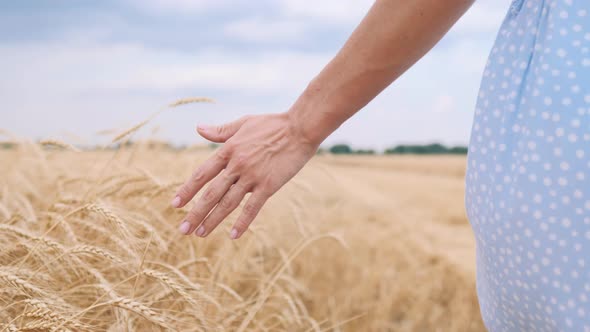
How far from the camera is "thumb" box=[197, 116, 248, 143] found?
3.84ft

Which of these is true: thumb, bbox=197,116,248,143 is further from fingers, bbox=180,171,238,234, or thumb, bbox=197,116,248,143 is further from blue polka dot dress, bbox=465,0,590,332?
blue polka dot dress, bbox=465,0,590,332

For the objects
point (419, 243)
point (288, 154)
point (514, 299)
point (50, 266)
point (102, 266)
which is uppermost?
point (288, 154)

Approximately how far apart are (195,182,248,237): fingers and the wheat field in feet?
0.39

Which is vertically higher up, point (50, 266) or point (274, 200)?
point (50, 266)

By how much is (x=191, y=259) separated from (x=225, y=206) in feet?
2.22

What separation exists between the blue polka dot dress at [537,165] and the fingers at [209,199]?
0.44 metres

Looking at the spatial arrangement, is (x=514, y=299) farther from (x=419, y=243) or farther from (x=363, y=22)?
(x=419, y=243)

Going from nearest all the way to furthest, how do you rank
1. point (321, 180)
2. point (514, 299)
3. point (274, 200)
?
point (514, 299)
point (274, 200)
point (321, 180)

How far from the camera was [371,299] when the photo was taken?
118 inches

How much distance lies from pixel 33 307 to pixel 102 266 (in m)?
0.55

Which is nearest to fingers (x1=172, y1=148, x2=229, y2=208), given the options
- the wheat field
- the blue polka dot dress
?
the wheat field

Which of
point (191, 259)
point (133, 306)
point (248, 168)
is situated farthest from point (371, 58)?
point (191, 259)

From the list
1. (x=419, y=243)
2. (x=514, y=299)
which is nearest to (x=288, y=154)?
(x=514, y=299)

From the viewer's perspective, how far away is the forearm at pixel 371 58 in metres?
0.95
